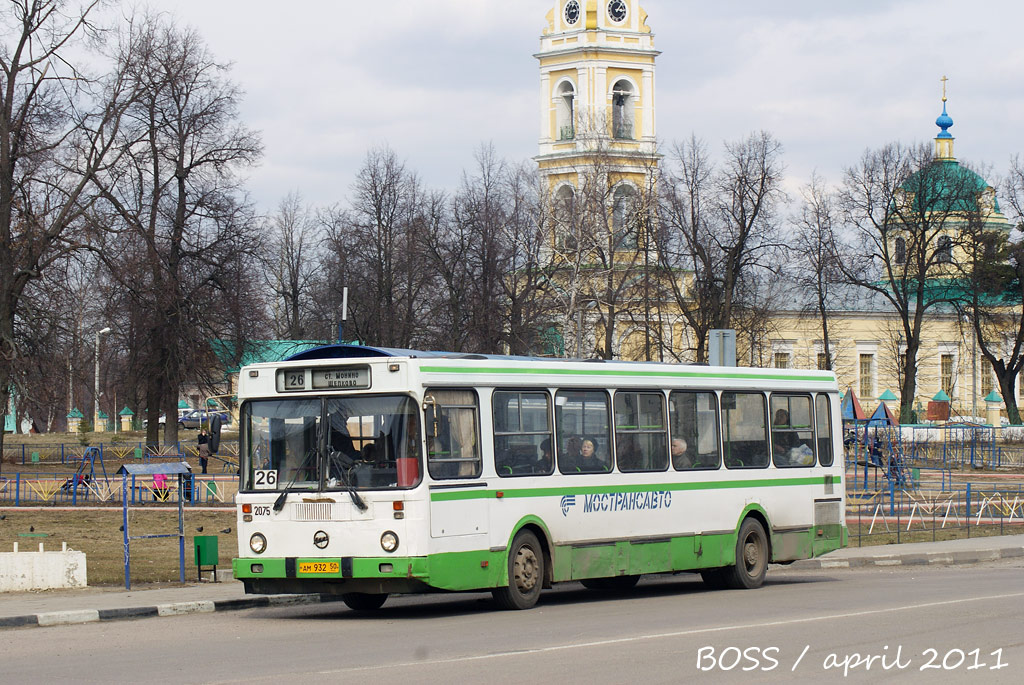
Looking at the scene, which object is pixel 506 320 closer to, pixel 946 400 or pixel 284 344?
pixel 284 344

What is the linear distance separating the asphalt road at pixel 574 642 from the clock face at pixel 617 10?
63.4 meters

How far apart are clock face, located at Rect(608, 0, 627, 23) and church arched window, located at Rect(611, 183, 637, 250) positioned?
13464 mm

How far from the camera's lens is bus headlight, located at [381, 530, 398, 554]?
629 inches

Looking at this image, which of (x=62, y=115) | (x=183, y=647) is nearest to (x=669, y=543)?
(x=183, y=647)

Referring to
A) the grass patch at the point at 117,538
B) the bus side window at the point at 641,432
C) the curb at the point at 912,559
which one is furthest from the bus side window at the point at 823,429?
the grass patch at the point at 117,538

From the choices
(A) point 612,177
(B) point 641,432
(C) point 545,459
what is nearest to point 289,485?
(C) point 545,459

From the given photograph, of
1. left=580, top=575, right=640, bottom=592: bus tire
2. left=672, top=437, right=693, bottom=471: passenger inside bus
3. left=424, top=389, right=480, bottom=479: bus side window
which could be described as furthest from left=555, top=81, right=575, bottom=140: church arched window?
left=424, top=389, right=480, bottom=479: bus side window

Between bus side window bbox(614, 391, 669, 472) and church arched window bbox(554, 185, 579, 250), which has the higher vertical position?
church arched window bbox(554, 185, 579, 250)

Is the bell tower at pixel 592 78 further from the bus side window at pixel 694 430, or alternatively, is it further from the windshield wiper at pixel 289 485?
the windshield wiper at pixel 289 485

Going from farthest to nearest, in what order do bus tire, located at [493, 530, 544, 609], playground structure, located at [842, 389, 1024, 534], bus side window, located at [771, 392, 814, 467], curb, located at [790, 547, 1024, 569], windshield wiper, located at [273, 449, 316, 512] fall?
1. playground structure, located at [842, 389, 1024, 534]
2. curb, located at [790, 547, 1024, 569]
3. bus side window, located at [771, 392, 814, 467]
4. bus tire, located at [493, 530, 544, 609]
5. windshield wiper, located at [273, 449, 316, 512]

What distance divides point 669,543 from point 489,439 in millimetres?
3669

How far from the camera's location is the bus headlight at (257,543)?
1667cm

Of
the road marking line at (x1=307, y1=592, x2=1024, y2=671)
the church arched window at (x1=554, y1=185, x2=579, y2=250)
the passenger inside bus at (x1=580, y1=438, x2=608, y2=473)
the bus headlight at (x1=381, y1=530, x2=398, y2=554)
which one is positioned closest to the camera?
the road marking line at (x1=307, y1=592, x2=1024, y2=671)

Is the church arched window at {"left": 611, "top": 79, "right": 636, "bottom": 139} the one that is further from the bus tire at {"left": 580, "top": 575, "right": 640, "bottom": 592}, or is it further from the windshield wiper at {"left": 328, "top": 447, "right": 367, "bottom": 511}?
the windshield wiper at {"left": 328, "top": 447, "right": 367, "bottom": 511}
